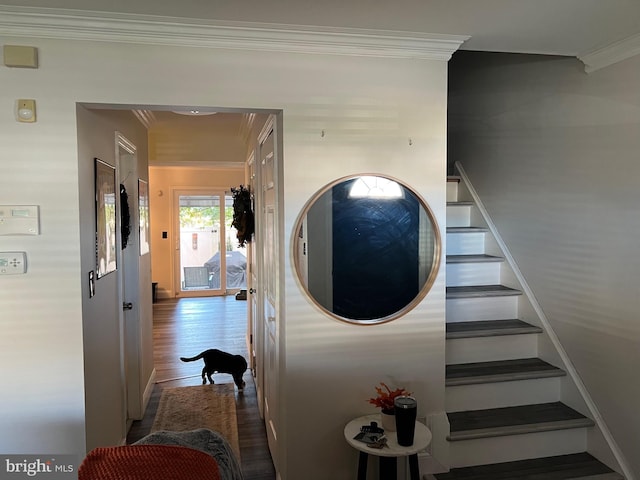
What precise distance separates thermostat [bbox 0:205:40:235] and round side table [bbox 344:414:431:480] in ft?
5.46

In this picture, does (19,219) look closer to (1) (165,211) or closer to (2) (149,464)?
(2) (149,464)

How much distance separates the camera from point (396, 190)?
2.39 m

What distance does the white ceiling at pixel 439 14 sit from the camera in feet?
5.99

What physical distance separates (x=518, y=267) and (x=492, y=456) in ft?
3.89

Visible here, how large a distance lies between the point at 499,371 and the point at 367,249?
43.2 inches

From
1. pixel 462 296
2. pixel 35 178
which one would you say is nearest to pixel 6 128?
pixel 35 178

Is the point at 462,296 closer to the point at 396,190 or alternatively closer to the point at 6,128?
the point at 396,190

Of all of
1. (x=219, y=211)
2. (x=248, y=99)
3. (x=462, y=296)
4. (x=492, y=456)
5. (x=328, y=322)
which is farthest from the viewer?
(x=219, y=211)

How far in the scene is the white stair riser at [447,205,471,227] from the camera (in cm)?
358

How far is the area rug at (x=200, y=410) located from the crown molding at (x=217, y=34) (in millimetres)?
2476

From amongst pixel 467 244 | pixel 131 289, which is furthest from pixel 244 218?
pixel 467 244

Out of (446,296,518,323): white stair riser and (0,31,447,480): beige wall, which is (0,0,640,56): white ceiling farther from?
(446,296,518,323): white stair riser

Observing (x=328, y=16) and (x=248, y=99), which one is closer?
(x=328, y=16)

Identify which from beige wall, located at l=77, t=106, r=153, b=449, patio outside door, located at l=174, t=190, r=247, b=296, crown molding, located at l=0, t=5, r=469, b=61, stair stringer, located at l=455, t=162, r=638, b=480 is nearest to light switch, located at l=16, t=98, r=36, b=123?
beige wall, located at l=77, t=106, r=153, b=449
